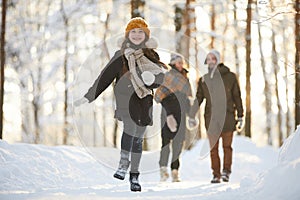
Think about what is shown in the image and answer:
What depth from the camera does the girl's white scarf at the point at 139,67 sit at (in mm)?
5012

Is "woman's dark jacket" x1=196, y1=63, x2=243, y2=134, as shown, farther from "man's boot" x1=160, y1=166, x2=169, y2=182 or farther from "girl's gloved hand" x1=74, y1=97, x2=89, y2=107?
"girl's gloved hand" x1=74, y1=97, x2=89, y2=107

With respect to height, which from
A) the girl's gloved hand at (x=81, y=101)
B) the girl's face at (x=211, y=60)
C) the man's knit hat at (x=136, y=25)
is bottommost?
the girl's gloved hand at (x=81, y=101)

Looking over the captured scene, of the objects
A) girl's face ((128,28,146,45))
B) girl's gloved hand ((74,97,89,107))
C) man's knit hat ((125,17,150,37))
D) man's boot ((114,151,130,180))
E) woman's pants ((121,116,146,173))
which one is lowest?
man's boot ((114,151,130,180))

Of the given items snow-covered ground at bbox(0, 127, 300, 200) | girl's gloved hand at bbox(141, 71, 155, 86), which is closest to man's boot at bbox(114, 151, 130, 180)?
snow-covered ground at bbox(0, 127, 300, 200)

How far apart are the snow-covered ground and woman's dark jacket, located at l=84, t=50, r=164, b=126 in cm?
83

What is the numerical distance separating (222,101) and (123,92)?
2677 millimetres

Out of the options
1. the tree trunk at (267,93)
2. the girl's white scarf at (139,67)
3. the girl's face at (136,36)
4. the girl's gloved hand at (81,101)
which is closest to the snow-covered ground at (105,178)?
the girl's gloved hand at (81,101)

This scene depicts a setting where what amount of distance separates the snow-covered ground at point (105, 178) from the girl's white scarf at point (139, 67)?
3.54ft

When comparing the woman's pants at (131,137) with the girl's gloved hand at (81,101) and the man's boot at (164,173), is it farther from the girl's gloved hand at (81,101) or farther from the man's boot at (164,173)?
the man's boot at (164,173)

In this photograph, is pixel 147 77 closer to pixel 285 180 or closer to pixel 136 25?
pixel 136 25

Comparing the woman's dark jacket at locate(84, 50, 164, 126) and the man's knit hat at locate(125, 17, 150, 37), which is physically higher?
the man's knit hat at locate(125, 17, 150, 37)

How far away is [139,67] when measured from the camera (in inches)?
199

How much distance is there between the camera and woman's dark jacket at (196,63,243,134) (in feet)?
23.9

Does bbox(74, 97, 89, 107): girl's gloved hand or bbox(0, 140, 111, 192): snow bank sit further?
bbox(0, 140, 111, 192): snow bank
